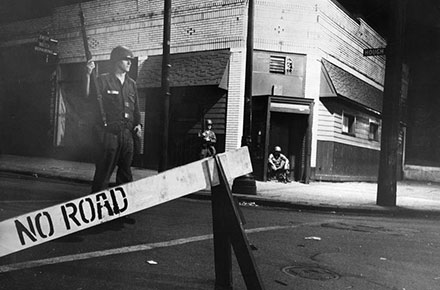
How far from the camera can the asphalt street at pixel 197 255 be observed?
2592mm

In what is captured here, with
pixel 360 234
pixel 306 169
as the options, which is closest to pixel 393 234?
pixel 360 234

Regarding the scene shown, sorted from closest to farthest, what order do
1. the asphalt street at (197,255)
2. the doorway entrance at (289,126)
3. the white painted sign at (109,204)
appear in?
the white painted sign at (109,204) → the asphalt street at (197,255) → the doorway entrance at (289,126)

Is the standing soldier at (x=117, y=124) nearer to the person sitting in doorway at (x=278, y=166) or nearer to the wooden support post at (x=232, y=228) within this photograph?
the wooden support post at (x=232, y=228)

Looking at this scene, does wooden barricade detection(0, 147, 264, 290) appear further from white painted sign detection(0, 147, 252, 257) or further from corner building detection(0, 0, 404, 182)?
corner building detection(0, 0, 404, 182)

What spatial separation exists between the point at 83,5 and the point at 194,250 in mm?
2290

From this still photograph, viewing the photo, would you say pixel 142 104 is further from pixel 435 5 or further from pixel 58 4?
pixel 435 5

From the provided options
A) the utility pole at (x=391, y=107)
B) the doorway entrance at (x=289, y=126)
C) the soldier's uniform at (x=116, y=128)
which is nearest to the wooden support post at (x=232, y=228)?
the soldier's uniform at (x=116, y=128)

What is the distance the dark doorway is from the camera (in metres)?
10.6

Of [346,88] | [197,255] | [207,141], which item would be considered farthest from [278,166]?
[207,141]

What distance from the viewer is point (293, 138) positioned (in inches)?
428

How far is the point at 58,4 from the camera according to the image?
59.2 inches

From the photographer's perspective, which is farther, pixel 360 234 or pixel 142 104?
pixel 360 234

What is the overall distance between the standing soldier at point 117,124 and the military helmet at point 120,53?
78mm

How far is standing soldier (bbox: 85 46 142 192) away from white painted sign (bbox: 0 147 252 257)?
978 mm
